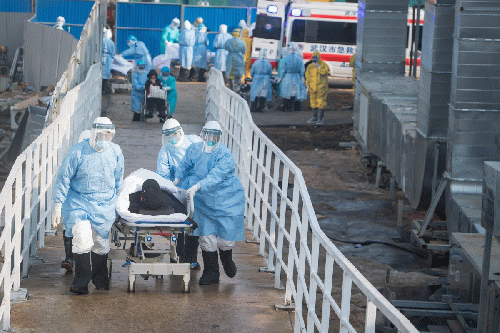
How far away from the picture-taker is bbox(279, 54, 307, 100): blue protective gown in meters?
23.1

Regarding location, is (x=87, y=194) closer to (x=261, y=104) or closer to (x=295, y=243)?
(x=295, y=243)

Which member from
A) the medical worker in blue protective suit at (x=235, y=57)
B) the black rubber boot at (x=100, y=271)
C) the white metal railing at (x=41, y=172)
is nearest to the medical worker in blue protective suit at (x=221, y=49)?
the medical worker in blue protective suit at (x=235, y=57)

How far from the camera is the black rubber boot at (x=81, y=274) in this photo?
743cm

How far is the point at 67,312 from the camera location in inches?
275

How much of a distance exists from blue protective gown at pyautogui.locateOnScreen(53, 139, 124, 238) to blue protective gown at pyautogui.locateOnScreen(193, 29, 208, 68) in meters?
20.1

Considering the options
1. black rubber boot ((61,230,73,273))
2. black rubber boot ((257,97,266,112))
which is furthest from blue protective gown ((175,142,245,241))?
black rubber boot ((257,97,266,112))

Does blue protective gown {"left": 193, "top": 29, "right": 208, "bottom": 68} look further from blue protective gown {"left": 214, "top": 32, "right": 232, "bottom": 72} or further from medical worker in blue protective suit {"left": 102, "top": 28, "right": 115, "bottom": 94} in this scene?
medical worker in blue protective suit {"left": 102, "top": 28, "right": 115, "bottom": 94}

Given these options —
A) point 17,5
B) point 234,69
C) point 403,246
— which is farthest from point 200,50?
point 403,246

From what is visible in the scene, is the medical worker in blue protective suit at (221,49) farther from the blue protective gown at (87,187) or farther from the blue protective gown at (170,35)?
the blue protective gown at (87,187)

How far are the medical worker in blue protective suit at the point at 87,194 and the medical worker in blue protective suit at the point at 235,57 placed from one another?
17.5m

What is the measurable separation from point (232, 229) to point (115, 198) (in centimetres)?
108

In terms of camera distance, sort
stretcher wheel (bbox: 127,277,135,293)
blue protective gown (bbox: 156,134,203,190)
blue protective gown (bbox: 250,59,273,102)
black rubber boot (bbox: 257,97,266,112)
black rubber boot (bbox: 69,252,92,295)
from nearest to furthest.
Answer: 1. black rubber boot (bbox: 69,252,92,295)
2. stretcher wheel (bbox: 127,277,135,293)
3. blue protective gown (bbox: 156,134,203,190)
4. blue protective gown (bbox: 250,59,273,102)
5. black rubber boot (bbox: 257,97,266,112)

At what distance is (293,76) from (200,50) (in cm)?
509

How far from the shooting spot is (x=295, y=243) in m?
10.2
